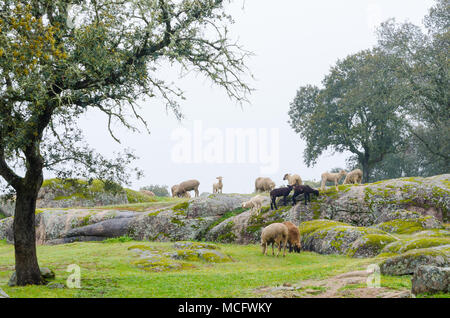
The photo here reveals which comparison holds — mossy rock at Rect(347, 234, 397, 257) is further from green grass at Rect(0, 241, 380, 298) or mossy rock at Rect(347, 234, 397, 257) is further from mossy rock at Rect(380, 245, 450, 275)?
mossy rock at Rect(380, 245, 450, 275)

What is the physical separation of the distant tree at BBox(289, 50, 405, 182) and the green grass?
3363 cm

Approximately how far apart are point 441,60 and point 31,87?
4399cm

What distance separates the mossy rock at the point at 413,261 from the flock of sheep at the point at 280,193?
27.7 feet

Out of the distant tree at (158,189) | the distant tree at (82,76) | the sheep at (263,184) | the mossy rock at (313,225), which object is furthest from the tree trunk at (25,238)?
the distant tree at (158,189)

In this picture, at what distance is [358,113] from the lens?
184 ft

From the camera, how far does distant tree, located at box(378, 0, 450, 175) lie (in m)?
46.6

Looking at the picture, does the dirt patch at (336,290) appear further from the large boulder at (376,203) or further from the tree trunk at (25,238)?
the large boulder at (376,203)

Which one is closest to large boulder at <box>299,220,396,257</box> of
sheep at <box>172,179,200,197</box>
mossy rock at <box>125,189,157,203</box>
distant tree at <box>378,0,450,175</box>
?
sheep at <box>172,179,200,197</box>

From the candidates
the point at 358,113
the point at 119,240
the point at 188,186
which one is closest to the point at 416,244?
the point at 119,240

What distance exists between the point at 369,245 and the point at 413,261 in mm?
7676

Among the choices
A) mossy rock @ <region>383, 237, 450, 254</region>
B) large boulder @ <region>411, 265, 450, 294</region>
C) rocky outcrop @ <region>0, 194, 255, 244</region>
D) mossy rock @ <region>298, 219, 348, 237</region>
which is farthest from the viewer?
rocky outcrop @ <region>0, 194, 255, 244</region>
